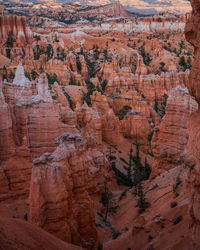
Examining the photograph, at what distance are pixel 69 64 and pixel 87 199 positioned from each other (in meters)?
42.7

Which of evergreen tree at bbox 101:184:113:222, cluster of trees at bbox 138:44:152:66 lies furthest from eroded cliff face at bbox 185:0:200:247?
cluster of trees at bbox 138:44:152:66

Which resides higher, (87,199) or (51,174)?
(51,174)

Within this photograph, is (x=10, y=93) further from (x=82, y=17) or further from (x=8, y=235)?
(x=82, y=17)

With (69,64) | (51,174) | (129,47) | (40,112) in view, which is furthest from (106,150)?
(129,47)

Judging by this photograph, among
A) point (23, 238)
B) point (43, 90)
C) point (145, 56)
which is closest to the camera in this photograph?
point (23, 238)

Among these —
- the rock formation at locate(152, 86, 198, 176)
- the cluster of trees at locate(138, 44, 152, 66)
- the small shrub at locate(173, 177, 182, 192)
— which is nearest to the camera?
the small shrub at locate(173, 177, 182, 192)

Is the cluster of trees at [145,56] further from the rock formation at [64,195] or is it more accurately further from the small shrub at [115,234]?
the rock formation at [64,195]

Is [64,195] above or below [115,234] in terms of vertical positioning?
above

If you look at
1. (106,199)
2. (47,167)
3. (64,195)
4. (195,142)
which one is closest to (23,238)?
(64,195)

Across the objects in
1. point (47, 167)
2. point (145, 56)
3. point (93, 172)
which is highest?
point (145, 56)

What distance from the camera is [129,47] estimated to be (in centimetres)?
7119

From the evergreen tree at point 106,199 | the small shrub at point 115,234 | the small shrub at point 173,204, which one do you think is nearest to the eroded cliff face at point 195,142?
the small shrub at point 173,204

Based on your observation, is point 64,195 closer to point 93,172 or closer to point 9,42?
point 93,172

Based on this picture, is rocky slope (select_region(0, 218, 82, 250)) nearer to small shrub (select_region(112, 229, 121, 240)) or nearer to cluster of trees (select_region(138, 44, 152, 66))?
small shrub (select_region(112, 229, 121, 240))
